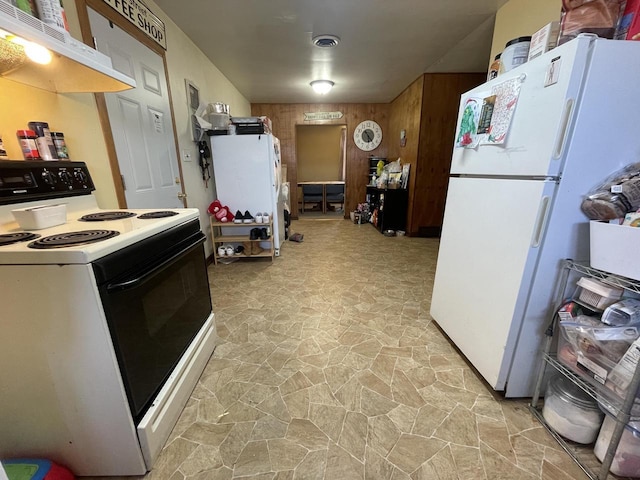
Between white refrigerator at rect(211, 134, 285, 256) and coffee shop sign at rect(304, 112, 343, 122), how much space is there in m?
2.73

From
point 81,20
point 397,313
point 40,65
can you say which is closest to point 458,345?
point 397,313

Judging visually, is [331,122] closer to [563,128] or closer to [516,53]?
[516,53]

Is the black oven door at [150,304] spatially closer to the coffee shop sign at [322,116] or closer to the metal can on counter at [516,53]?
the metal can on counter at [516,53]

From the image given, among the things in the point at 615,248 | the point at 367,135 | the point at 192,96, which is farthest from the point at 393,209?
the point at 615,248

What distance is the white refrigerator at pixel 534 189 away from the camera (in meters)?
0.92

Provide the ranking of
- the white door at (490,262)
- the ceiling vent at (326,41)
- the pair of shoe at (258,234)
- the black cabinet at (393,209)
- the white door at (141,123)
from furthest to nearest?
the black cabinet at (393,209)
the pair of shoe at (258,234)
the ceiling vent at (326,41)
the white door at (141,123)
the white door at (490,262)

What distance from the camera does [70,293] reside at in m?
0.77

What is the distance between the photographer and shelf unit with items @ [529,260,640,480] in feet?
2.88

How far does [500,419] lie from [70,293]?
1.78 metres

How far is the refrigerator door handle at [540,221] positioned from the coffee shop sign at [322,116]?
5.13 metres

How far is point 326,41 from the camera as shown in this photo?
2.76 metres

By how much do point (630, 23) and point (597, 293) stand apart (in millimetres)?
992

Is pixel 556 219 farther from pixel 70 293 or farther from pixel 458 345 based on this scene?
pixel 70 293

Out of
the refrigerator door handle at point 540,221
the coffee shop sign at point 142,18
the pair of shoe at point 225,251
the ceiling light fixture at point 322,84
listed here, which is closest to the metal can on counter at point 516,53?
the refrigerator door handle at point 540,221
